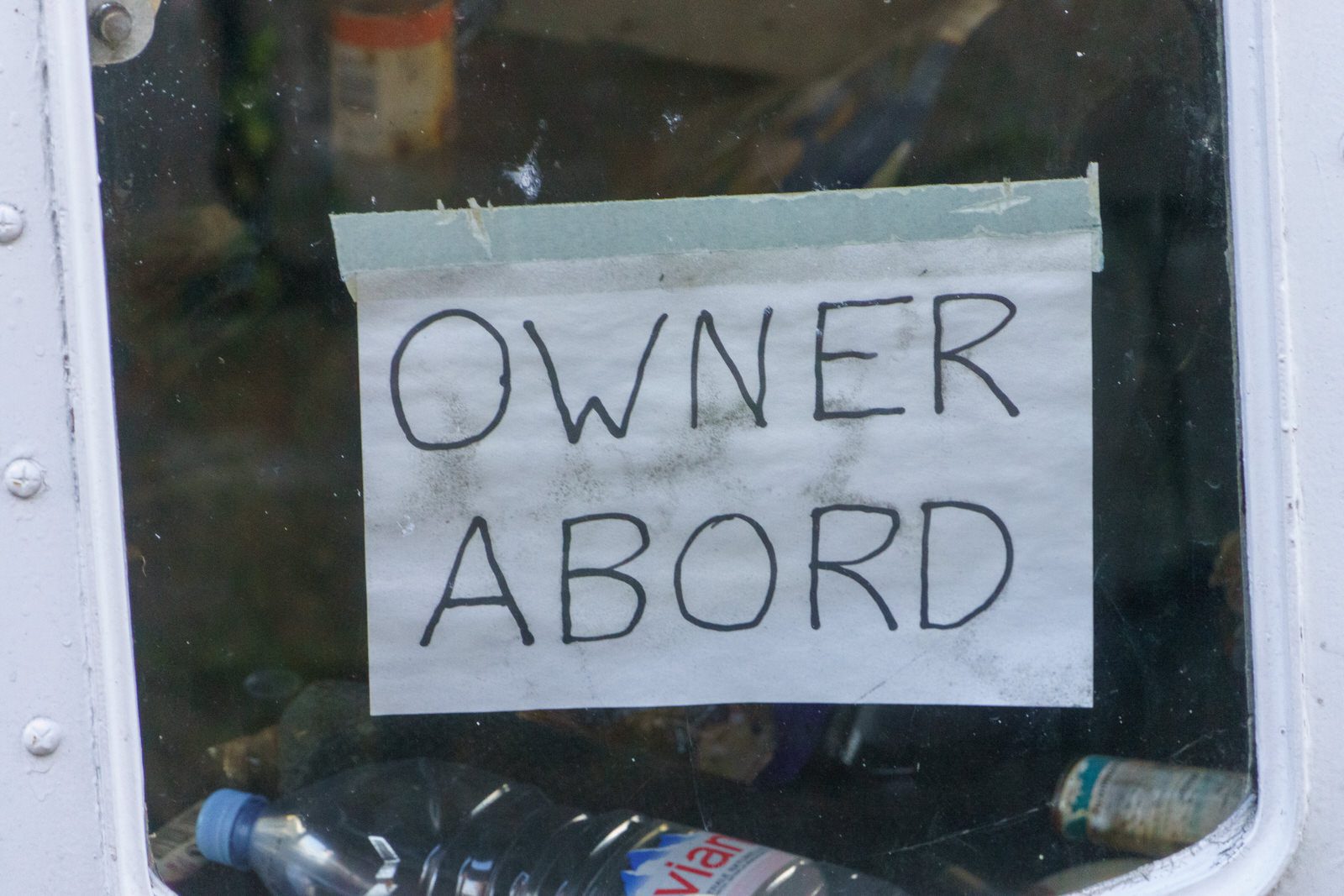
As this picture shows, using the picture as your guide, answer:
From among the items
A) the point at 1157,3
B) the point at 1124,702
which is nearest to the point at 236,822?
the point at 1124,702

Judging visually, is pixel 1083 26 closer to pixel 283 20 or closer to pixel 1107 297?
pixel 1107 297

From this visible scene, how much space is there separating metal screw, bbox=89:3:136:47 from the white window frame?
2 centimetres

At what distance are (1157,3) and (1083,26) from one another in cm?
5

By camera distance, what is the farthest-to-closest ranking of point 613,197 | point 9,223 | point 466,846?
point 466,846, point 613,197, point 9,223

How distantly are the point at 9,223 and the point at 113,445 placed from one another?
0.51ft

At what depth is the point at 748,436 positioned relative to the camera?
86 centimetres

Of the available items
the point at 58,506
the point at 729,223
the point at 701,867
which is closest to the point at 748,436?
the point at 729,223

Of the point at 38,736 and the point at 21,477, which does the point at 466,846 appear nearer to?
the point at 38,736

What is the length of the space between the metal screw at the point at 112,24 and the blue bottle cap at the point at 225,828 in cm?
56

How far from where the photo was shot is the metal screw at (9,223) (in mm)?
750

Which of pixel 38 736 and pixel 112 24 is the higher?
pixel 112 24

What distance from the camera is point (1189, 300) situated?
2.80ft

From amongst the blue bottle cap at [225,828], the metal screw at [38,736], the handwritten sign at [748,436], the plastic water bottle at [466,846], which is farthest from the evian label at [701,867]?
the metal screw at [38,736]

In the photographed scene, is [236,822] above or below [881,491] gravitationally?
below
